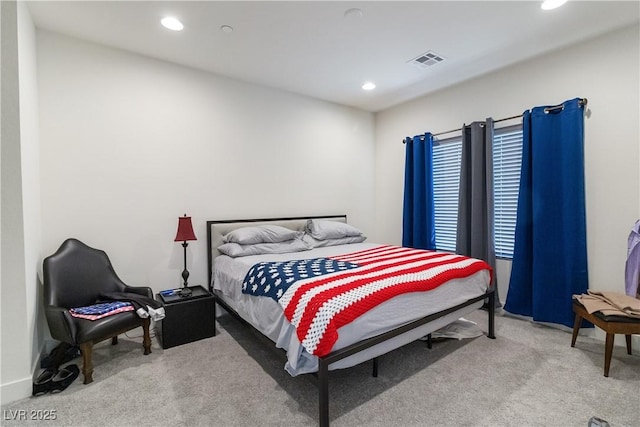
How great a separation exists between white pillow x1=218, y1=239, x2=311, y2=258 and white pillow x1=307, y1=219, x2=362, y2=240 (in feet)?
0.90

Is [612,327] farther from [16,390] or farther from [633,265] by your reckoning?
[16,390]

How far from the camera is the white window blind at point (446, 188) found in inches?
158

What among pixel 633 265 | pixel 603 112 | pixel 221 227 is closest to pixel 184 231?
pixel 221 227

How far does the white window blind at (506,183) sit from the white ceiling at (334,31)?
82 centimetres

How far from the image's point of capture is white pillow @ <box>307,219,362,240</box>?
146 inches

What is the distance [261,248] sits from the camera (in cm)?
323

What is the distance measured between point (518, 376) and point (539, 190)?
6.06ft

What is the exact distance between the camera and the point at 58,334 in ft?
7.00

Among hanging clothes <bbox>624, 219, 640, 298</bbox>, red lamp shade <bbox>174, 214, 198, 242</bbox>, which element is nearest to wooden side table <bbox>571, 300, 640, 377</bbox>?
hanging clothes <bbox>624, 219, 640, 298</bbox>

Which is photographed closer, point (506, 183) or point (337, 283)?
point (337, 283)

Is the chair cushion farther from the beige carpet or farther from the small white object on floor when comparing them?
the small white object on floor

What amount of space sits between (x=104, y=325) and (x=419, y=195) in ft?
12.3

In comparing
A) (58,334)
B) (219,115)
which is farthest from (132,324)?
(219,115)

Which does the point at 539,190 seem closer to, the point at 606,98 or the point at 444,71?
the point at 606,98
